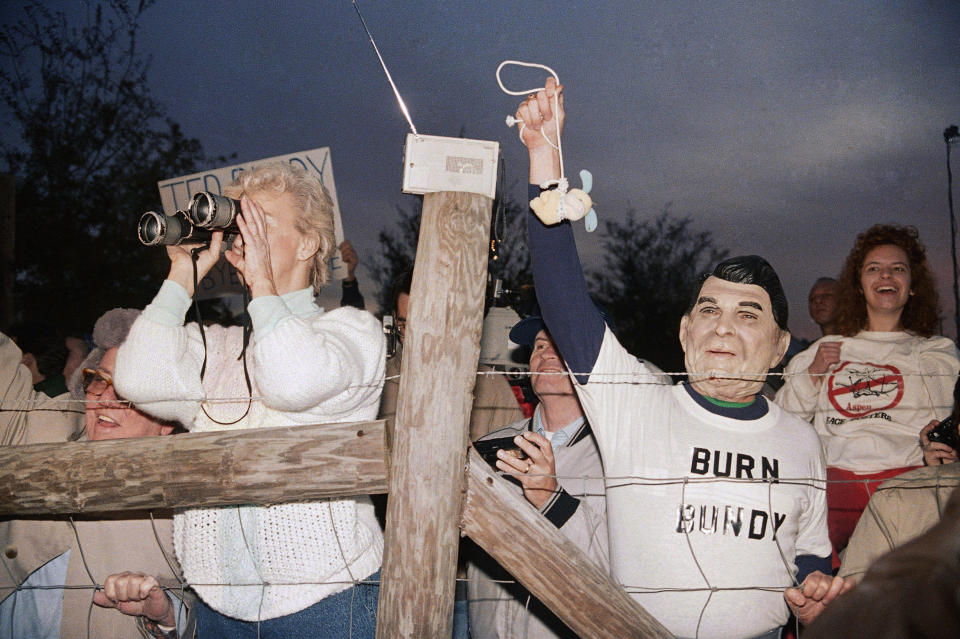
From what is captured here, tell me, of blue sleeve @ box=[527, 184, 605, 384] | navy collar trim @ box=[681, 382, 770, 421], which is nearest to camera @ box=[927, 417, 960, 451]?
navy collar trim @ box=[681, 382, 770, 421]

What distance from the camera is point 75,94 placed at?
10273 millimetres

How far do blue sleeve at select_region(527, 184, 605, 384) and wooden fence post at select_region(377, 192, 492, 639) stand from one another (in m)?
0.36

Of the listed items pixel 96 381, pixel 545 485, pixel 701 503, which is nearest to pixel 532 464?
pixel 545 485

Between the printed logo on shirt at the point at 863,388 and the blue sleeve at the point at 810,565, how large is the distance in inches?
49.5

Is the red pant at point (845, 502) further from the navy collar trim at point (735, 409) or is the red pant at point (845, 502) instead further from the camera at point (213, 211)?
the camera at point (213, 211)

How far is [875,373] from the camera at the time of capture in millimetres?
3002

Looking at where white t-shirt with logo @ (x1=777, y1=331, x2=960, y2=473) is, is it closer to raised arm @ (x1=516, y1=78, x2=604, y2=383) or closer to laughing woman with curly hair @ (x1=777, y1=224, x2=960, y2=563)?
laughing woman with curly hair @ (x1=777, y1=224, x2=960, y2=563)

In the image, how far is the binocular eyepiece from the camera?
5.74 feet

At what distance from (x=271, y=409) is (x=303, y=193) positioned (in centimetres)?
59

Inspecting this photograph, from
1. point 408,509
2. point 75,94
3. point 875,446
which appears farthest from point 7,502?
point 75,94

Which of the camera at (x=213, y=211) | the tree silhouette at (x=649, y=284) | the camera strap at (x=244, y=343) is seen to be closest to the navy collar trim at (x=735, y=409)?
the camera strap at (x=244, y=343)

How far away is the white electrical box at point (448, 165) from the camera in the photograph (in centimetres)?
144

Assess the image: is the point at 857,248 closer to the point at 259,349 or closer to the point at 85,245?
the point at 259,349

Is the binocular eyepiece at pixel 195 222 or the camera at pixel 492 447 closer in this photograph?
the binocular eyepiece at pixel 195 222
